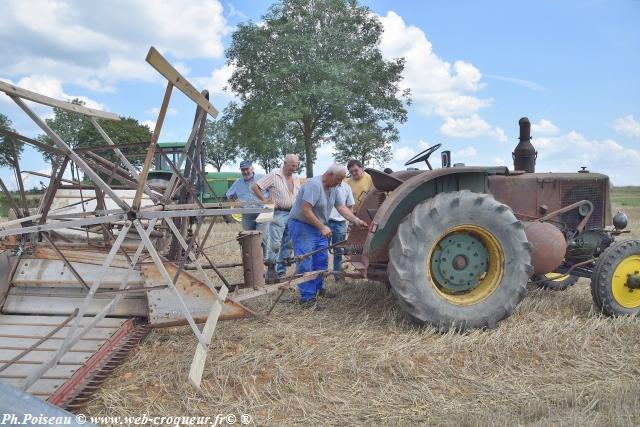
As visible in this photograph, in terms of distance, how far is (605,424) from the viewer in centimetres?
249

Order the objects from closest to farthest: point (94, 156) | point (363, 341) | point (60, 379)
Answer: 1. point (60, 379)
2. point (363, 341)
3. point (94, 156)

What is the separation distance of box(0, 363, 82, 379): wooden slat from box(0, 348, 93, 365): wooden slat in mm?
42

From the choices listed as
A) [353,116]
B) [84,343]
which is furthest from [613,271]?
[353,116]

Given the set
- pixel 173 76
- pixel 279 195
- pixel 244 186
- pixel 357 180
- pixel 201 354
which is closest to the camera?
pixel 173 76

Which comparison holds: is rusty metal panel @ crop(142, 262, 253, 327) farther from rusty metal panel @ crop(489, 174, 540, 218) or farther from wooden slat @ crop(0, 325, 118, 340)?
rusty metal panel @ crop(489, 174, 540, 218)

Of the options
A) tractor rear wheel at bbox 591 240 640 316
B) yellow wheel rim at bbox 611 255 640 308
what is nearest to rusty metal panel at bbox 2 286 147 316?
tractor rear wheel at bbox 591 240 640 316

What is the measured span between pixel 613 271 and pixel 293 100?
51.5 ft

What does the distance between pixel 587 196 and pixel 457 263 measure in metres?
1.91

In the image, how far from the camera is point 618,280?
429 cm

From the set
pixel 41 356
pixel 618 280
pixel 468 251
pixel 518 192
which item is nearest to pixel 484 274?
pixel 468 251

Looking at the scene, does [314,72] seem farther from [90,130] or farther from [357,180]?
[90,130]

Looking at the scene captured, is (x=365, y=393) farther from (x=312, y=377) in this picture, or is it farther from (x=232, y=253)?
(x=232, y=253)

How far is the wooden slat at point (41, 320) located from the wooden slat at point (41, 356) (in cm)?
37

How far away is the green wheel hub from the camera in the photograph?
3.97 meters
